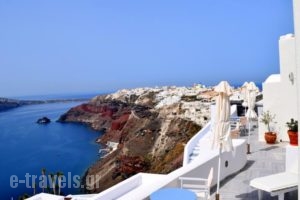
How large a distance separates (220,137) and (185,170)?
103 centimetres

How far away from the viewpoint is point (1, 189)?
5012 cm

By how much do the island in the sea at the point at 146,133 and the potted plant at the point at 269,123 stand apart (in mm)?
7822

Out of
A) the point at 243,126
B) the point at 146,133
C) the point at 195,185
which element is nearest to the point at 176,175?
the point at 195,185

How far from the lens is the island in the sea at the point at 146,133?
40.8 metres

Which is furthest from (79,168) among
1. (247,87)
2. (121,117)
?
(247,87)

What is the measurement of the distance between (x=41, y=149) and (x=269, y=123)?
2805 inches

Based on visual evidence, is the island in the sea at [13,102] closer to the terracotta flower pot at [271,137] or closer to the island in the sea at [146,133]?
the island in the sea at [146,133]

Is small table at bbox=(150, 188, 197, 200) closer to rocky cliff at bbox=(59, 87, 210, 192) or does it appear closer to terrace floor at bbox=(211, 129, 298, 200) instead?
terrace floor at bbox=(211, 129, 298, 200)

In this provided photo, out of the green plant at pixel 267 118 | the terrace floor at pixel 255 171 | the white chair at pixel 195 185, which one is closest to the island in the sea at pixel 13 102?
the green plant at pixel 267 118

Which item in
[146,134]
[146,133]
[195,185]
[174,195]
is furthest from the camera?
[146,133]

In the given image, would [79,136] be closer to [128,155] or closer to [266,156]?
[128,155]

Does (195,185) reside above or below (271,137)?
below

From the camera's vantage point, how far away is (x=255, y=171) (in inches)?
344

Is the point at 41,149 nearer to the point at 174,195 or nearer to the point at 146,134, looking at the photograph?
the point at 146,134
